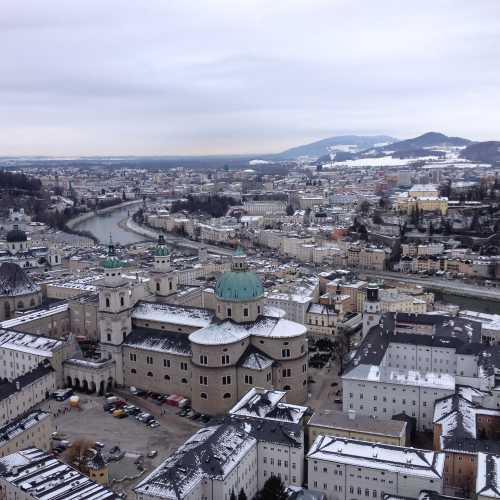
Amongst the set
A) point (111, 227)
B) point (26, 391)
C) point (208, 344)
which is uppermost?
point (208, 344)

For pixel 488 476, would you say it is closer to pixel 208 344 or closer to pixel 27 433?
pixel 208 344

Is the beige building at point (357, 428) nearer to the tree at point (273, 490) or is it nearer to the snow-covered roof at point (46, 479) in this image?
the tree at point (273, 490)

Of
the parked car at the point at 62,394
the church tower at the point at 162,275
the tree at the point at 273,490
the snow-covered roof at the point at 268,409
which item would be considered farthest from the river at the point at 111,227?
the tree at the point at 273,490

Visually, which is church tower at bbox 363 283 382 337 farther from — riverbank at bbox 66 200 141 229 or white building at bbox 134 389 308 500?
riverbank at bbox 66 200 141 229

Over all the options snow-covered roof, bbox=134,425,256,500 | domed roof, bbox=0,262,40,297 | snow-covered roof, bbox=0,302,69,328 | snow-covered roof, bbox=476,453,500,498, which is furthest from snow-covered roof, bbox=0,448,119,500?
domed roof, bbox=0,262,40,297

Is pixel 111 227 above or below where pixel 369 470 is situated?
below

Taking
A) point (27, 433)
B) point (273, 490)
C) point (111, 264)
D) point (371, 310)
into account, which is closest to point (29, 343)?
point (111, 264)

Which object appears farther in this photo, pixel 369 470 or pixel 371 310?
pixel 371 310
